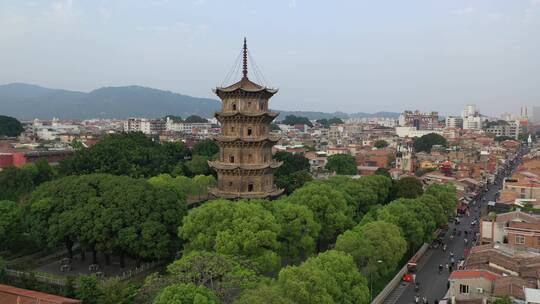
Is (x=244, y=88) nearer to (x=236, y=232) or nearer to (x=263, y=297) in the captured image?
(x=236, y=232)

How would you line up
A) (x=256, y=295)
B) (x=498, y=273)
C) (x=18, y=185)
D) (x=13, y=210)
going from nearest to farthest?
(x=256, y=295), (x=498, y=273), (x=13, y=210), (x=18, y=185)

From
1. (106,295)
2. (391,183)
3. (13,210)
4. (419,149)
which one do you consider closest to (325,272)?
(106,295)

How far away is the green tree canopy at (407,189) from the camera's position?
151 ft

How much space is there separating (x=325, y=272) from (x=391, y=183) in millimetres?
29750

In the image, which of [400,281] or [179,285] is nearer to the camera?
[179,285]

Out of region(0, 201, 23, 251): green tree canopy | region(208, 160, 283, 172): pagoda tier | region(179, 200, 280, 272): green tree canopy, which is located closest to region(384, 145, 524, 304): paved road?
region(179, 200, 280, 272): green tree canopy

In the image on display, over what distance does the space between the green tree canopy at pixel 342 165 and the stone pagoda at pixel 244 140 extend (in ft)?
98.8

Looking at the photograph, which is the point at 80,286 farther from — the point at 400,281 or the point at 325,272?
the point at 400,281

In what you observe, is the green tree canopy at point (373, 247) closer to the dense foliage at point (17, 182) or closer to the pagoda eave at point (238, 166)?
the pagoda eave at point (238, 166)

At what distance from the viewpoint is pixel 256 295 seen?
16750mm

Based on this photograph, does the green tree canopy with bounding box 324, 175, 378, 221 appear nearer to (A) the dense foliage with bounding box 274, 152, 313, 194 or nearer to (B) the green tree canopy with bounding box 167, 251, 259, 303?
(A) the dense foliage with bounding box 274, 152, 313, 194

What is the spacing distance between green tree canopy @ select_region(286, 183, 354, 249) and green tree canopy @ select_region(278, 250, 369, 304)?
10.3 metres

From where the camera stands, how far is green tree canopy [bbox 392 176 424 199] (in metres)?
45.9

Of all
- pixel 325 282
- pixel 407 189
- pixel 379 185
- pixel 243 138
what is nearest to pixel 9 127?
pixel 243 138
